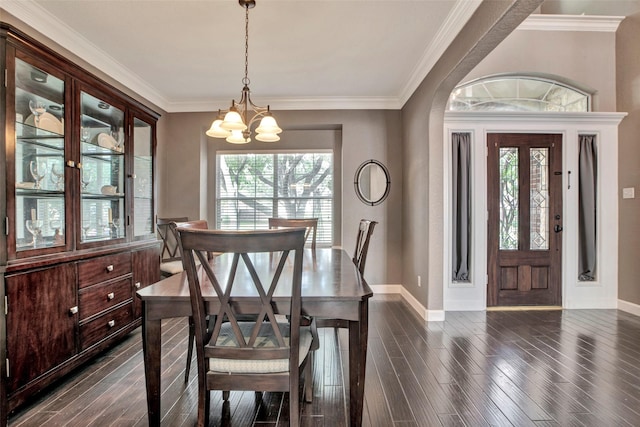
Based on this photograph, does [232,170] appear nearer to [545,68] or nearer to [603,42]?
[545,68]

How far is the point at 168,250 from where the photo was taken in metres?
3.98

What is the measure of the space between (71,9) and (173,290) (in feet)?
7.88

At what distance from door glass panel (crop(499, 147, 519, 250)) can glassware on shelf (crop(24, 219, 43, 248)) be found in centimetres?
435

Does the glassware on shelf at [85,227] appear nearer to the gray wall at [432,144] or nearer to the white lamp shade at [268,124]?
the white lamp shade at [268,124]

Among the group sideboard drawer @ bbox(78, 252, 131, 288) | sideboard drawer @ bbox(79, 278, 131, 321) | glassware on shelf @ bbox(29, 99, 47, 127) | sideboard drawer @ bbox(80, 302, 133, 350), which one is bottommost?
sideboard drawer @ bbox(80, 302, 133, 350)

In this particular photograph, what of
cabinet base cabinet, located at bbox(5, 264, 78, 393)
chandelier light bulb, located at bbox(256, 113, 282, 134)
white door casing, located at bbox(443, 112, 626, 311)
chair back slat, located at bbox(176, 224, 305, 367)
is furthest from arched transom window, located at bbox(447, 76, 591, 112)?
cabinet base cabinet, located at bbox(5, 264, 78, 393)

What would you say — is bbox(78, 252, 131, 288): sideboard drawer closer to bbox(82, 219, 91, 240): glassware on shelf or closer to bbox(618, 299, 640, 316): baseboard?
bbox(82, 219, 91, 240): glassware on shelf

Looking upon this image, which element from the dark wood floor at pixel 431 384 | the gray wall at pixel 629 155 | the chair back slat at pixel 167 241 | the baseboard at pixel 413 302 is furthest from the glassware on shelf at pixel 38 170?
the gray wall at pixel 629 155

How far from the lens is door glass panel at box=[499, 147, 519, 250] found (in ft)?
12.4

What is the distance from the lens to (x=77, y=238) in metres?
2.24

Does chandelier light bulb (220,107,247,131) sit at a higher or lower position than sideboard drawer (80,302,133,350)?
higher

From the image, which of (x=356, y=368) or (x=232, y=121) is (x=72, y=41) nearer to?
(x=232, y=121)

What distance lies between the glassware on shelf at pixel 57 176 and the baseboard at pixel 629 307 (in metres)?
5.63

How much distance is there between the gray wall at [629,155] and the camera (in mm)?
3578
